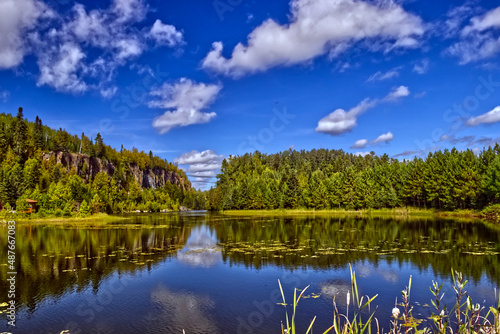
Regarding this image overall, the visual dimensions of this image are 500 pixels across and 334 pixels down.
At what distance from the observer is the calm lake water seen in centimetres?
1378

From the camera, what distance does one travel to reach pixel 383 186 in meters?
111

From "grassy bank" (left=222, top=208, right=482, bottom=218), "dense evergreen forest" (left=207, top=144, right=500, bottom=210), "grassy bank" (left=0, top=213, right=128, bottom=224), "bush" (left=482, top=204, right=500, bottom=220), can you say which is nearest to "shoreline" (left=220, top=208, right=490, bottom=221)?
"grassy bank" (left=222, top=208, right=482, bottom=218)

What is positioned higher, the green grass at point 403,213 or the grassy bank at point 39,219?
the grassy bank at point 39,219

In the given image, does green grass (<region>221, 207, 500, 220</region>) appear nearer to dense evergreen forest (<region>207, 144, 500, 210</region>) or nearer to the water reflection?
dense evergreen forest (<region>207, 144, 500, 210</region>)

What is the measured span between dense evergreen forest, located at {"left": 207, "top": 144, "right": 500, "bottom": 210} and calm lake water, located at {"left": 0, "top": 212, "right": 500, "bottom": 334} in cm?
5021

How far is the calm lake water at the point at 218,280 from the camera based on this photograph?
13.8 m

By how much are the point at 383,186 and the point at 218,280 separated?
102 metres

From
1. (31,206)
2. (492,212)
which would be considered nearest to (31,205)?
(31,206)

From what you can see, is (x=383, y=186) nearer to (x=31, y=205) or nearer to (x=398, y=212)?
(x=398, y=212)

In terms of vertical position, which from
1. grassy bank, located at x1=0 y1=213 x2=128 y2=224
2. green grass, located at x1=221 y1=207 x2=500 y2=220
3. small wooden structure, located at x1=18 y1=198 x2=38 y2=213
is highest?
small wooden structure, located at x1=18 y1=198 x2=38 y2=213

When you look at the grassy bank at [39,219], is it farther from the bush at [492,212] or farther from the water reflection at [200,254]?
the bush at [492,212]

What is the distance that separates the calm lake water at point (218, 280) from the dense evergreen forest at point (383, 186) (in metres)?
50.2

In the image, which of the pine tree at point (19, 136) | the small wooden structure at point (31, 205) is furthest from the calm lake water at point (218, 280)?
the pine tree at point (19, 136)

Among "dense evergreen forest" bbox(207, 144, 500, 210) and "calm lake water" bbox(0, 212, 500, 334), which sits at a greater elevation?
"dense evergreen forest" bbox(207, 144, 500, 210)
